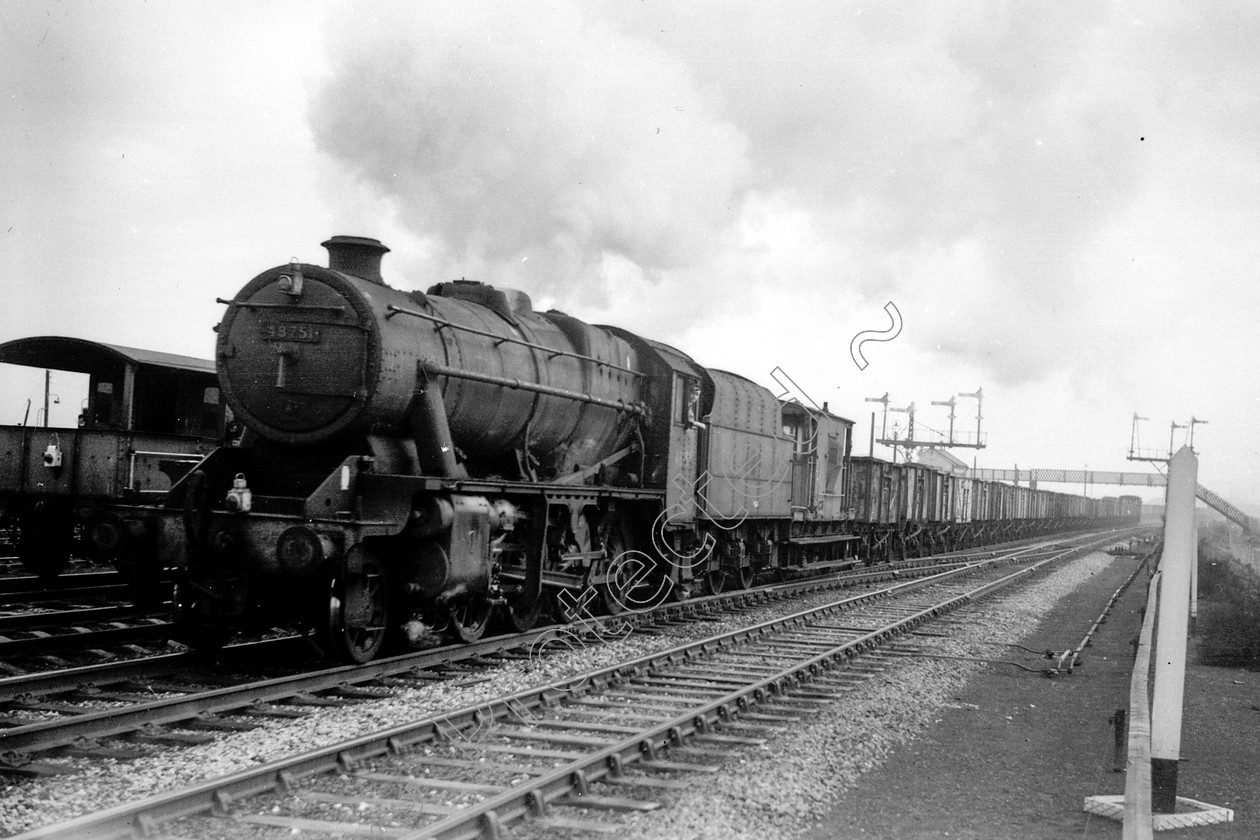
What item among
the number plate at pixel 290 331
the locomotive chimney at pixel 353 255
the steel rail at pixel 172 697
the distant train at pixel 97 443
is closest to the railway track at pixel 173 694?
the steel rail at pixel 172 697

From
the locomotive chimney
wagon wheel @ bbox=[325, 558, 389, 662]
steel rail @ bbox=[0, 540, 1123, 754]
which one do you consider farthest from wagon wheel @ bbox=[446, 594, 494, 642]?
the locomotive chimney

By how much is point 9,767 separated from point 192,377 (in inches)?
408

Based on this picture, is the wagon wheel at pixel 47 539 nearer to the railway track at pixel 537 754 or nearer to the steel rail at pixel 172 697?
the steel rail at pixel 172 697

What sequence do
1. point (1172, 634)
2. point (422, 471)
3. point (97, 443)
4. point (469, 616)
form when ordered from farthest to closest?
point (97, 443), point (469, 616), point (422, 471), point (1172, 634)

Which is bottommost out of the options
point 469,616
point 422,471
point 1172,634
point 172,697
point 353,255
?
point 172,697

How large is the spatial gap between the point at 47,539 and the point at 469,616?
287 inches

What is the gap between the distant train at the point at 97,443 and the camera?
1372 cm

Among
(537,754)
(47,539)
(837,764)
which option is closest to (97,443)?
(47,539)

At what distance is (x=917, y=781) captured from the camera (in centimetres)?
654

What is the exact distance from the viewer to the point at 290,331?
355 inches

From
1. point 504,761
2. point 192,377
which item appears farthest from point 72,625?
point 504,761

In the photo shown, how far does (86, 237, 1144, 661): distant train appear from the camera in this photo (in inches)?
337

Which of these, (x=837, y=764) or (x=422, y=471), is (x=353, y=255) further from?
(x=837, y=764)

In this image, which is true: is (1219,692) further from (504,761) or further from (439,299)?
(439,299)
